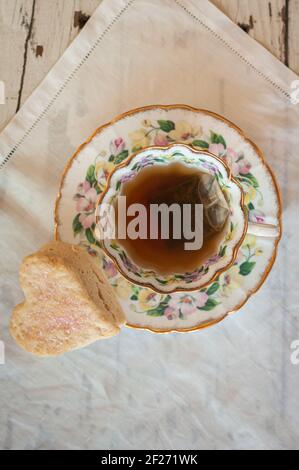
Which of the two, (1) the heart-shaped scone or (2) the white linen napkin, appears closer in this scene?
(1) the heart-shaped scone

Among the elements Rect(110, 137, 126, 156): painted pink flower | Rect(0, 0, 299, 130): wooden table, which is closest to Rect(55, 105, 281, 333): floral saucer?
Rect(110, 137, 126, 156): painted pink flower

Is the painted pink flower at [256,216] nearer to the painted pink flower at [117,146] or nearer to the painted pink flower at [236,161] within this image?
the painted pink flower at [236,161]

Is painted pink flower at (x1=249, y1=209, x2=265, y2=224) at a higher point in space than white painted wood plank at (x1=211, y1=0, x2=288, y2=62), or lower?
lower

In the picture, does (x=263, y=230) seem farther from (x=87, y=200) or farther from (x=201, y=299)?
(x=87, y=200)

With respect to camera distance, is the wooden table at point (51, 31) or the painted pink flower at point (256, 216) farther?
the wooden table at point (51, 31)

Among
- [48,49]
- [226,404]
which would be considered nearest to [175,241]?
[226,404]

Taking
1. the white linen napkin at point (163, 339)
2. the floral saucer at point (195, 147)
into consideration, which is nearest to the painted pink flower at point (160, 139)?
the floral saucer at point (195, 147)

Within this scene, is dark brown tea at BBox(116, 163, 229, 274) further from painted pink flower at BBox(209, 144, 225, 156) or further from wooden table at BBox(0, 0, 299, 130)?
wooden table at BBox(0, 0, 299, 130)
